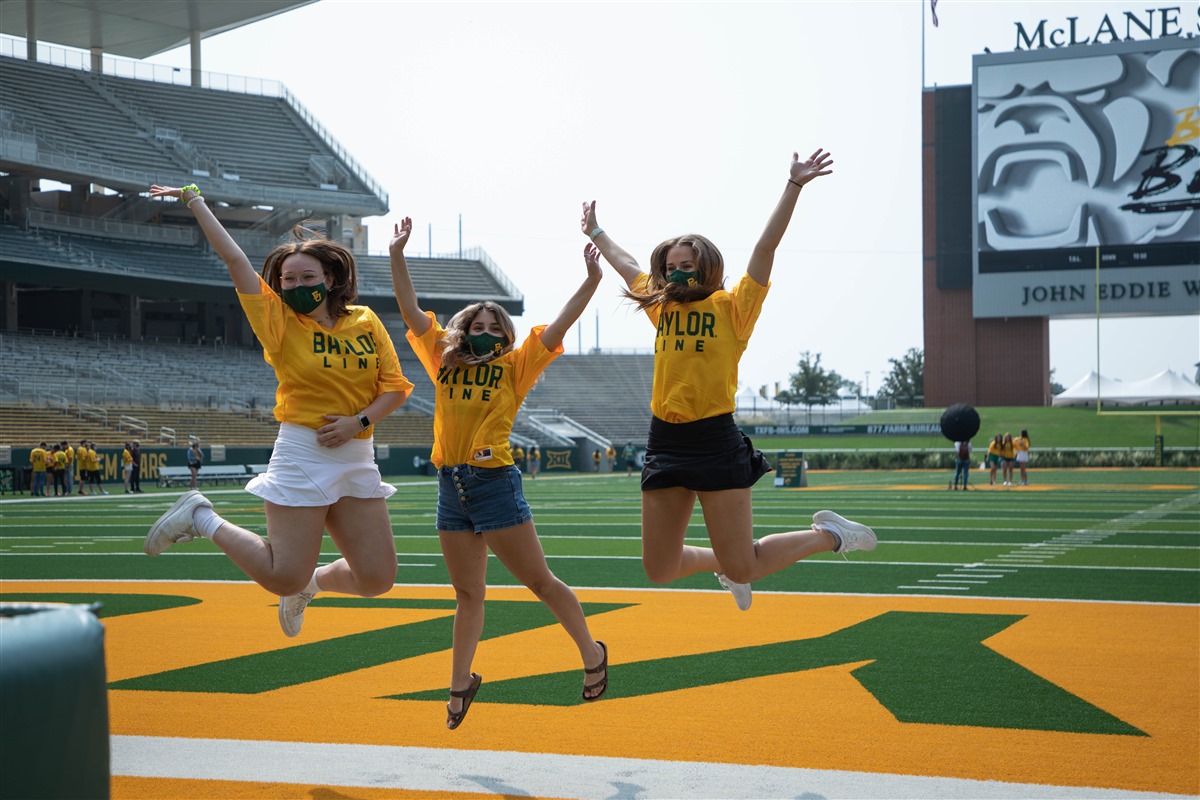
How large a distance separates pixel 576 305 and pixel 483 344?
0.49 metres

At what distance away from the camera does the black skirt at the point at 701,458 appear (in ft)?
17.8

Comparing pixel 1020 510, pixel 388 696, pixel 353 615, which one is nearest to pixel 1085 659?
pixel 388 696

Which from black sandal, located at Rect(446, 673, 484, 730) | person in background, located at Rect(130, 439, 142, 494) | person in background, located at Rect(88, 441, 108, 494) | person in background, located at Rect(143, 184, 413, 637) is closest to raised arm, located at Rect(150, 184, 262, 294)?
person in background, located at Rect(143, 184, 413, 637)

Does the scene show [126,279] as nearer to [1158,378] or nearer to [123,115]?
[123,115]

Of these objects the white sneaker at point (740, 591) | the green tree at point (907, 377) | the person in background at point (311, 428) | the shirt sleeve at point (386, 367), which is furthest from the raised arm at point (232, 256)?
the green tree at point (907, 377)

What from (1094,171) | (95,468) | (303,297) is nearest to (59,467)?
(95,468)

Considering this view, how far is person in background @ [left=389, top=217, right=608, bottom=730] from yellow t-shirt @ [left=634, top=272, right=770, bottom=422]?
0.45m

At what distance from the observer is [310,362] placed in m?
5.09

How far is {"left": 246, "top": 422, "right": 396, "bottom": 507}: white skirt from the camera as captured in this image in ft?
16.6

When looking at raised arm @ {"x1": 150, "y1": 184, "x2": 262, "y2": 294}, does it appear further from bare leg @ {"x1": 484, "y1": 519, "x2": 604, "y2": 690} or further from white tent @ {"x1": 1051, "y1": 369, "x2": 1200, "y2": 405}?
white tent @ {"x1": 1051, "y1": 369, "x2": 1200, "y2": 405}

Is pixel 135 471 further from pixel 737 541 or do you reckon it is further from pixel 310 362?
pixel 737 541

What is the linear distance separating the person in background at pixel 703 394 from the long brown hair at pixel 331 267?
1363mm

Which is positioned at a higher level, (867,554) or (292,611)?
(292,611)

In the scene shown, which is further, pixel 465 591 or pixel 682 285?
pixel 682 285
